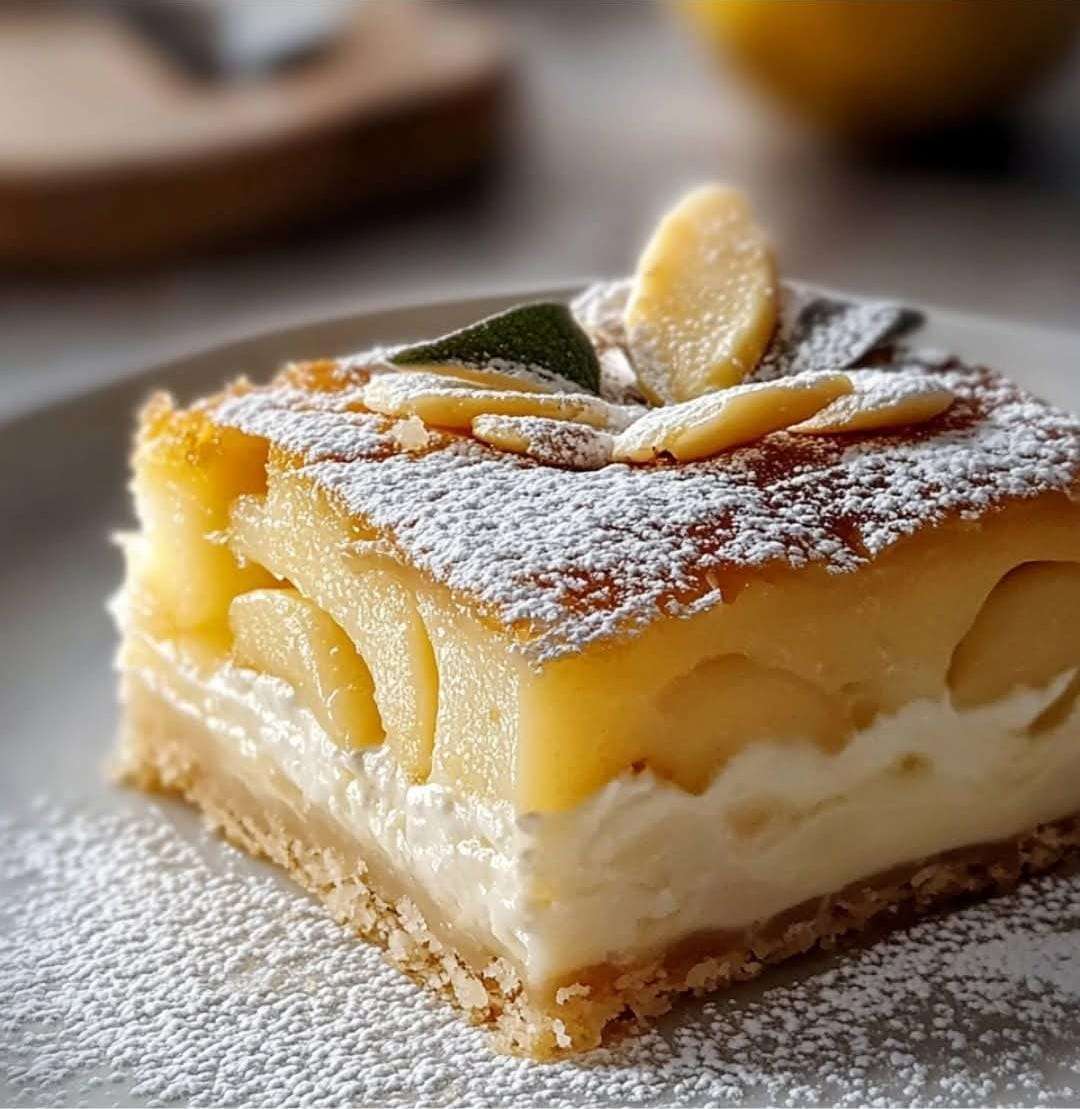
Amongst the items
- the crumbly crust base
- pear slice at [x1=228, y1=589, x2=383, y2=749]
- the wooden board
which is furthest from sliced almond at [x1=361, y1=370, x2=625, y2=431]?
the wooden board

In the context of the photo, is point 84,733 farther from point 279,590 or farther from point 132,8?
point 132,8

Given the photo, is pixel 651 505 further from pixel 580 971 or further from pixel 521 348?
pixel 580 971

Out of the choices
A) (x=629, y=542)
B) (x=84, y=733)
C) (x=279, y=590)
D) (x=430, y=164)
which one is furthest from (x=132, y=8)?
(x=629, y=542)

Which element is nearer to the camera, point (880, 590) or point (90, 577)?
point (880, 590)

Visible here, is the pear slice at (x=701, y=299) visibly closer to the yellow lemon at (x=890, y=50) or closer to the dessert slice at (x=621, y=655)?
the dessert slice at (x=621, y=655)

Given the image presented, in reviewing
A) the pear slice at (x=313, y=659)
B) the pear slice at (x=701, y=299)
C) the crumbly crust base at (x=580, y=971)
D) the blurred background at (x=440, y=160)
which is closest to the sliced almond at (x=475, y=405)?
the pear slice at (x=701, y=299)

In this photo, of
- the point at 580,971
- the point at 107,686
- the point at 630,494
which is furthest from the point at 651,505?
the point at 107,686
